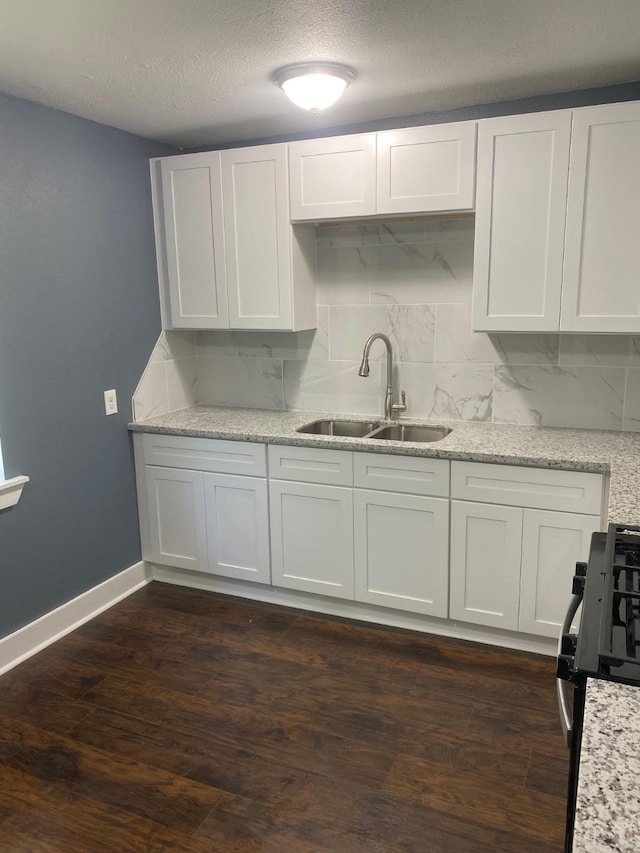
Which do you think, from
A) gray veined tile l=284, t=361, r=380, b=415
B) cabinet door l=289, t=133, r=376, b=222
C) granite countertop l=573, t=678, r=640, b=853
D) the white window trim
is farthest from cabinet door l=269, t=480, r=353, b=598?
granite countertop l=573, t=678, r=640, b=853

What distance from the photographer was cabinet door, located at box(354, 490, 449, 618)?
283cm

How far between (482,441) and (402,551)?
0.61 m

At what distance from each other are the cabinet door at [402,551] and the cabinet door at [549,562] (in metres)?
0.34

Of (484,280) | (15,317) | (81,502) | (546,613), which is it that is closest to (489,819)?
(546,613)

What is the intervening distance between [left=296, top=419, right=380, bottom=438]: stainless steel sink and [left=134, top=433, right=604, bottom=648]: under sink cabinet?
39 cm

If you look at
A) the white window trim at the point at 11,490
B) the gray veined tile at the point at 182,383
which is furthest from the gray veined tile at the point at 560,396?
the white window trim at the point at 11,490

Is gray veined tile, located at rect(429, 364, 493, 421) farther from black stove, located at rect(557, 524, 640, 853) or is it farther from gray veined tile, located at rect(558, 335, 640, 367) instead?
black stove, located at rect(557, 524, 640, 853)

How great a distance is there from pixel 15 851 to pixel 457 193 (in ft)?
9.18

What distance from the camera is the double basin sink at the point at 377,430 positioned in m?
3.21

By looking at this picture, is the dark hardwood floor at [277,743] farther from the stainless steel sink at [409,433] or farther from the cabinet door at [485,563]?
the stainless steel sink at [409,433]

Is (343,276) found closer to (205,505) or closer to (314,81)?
(314,81)

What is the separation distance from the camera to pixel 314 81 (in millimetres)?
2395

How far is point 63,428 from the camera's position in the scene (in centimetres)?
296

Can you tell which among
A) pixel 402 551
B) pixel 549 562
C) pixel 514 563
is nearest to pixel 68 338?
pixel 402 551
